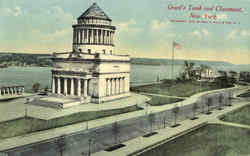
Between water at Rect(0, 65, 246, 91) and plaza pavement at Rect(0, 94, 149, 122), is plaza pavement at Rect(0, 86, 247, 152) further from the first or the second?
water at Rect(0, 65, 246, 91)

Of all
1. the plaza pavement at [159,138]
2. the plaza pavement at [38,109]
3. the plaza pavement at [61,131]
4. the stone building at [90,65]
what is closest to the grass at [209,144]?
the plaza pavement at [159,138]

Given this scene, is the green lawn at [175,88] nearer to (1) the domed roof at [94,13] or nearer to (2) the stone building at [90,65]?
(2) the stone building at [90,65]

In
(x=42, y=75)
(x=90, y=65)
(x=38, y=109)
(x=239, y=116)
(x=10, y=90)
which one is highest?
(x=90, y=65)

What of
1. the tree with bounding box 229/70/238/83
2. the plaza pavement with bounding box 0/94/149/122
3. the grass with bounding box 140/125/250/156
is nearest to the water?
the plaza pavement with bounding box 0/94/149/122

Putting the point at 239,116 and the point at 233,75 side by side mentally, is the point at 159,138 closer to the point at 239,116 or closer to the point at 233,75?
the point at 239,116

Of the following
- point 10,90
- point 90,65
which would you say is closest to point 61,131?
point 90,65

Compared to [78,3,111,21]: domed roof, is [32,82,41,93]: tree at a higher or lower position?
lower
